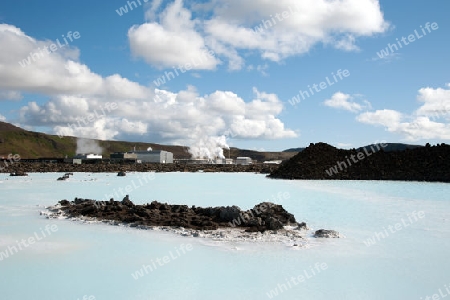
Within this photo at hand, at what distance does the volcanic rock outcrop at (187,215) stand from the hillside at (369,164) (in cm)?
2193

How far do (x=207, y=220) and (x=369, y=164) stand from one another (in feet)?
83.1

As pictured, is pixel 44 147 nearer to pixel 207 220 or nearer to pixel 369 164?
pixel 369 164

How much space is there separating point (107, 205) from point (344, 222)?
757 centimetres

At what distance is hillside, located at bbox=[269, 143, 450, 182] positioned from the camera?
30.2 meters

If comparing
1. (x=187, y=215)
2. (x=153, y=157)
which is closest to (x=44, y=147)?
(x=153, y=157)

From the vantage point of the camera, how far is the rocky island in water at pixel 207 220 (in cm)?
899

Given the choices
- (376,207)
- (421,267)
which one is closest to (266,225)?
(421,267)

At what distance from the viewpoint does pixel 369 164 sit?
106ft

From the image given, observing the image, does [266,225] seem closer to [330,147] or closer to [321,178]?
[321,178]

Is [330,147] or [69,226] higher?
[330,147]

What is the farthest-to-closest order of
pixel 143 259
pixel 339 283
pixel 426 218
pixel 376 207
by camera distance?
pixel 376 207 < pixel 426 218 < pixel 143 259 < pixel 339 283

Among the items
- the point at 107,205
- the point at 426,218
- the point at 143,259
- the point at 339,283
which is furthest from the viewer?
the point at 107,205

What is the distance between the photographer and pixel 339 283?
575 centimetres

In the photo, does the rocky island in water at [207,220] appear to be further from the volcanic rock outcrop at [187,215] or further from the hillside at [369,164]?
the hillside at [369,164]
